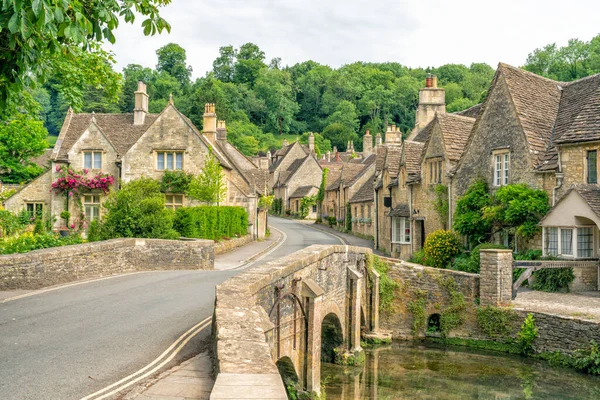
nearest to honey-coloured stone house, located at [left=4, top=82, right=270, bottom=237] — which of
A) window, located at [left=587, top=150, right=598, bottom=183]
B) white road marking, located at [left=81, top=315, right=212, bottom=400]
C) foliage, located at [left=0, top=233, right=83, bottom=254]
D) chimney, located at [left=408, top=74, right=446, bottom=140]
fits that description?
chimney, located at [left=408, top=74, right=446, bottom=140]

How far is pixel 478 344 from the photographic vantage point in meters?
22.4

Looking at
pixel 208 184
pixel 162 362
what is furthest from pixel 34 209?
pixel 162 362

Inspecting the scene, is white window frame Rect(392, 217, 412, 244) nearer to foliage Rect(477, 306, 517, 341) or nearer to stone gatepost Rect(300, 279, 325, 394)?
foliage Rect(477, 306, 517, 341)

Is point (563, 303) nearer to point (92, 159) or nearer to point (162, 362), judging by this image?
point (162, 362)

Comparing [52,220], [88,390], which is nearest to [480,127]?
[88,390]

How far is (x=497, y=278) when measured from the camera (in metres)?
21.8

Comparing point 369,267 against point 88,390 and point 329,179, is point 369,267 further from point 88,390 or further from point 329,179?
point 329,179

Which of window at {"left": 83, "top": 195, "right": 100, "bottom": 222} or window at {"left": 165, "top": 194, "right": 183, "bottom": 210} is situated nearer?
window at {"left": 165, "top": 194, "right": 183, "bottom": 210}

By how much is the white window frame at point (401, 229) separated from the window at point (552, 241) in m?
11.6

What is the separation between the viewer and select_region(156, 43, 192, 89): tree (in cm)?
14288

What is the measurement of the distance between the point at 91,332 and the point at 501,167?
20.6 metres

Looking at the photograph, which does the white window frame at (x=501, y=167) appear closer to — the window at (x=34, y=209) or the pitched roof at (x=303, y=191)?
the window at (x=34, y=209)

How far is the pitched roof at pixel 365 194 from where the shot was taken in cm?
4781

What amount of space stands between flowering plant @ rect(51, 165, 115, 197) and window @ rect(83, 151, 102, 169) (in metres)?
0.54
